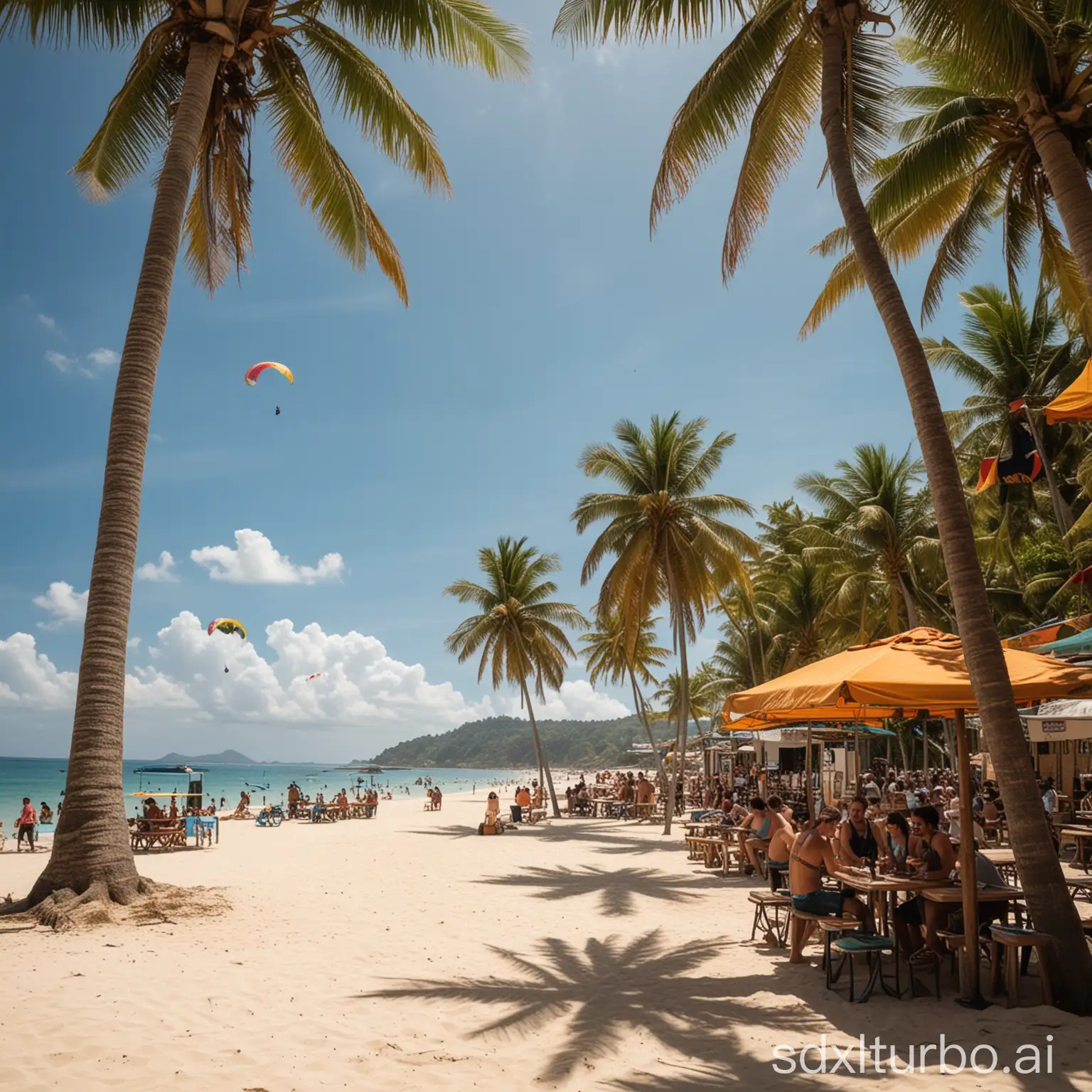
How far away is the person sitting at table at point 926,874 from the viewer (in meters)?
6.80

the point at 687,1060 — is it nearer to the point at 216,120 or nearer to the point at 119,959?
the point at 119,959

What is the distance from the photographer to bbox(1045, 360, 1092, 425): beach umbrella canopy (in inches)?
270

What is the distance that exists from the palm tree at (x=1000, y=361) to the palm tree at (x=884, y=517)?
274 centimetres

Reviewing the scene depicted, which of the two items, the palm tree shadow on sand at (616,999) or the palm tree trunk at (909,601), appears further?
the palm tree trunk at (909,601)

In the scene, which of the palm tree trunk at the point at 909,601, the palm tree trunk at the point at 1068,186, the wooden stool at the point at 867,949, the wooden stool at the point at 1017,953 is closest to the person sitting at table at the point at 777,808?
the wooden stool at the point at 867,949

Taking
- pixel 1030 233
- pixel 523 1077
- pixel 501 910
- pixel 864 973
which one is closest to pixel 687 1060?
pixel 523 1077

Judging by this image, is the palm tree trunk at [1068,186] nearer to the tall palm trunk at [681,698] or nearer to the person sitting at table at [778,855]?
the person sitting at table at [778,855]

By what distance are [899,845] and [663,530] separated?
15501mm

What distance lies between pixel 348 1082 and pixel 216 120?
1233 cm

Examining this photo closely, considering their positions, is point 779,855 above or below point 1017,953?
above

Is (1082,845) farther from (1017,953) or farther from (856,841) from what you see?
(1017,953)

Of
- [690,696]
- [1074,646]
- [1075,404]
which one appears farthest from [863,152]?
[690,696]

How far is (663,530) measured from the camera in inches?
891

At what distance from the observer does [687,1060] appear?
16.5ft
